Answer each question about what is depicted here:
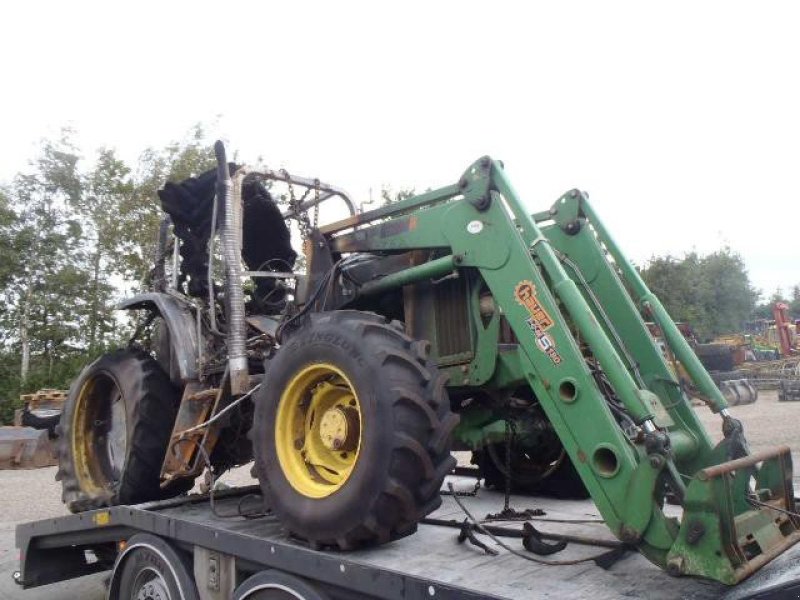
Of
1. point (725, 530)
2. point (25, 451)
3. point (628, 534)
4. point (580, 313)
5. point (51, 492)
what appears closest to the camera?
point (725, 530)

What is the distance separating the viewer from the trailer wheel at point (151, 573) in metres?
4.23

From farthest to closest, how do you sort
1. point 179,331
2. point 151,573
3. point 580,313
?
point 179,331 < point 151,573 < point 580,313

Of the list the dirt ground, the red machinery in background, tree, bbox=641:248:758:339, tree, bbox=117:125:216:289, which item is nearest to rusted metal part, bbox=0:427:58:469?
the dirt ground

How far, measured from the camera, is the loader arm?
2789 millimetres

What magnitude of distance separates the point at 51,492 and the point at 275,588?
9.80 m

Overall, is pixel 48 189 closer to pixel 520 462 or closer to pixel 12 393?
pixel 12 393

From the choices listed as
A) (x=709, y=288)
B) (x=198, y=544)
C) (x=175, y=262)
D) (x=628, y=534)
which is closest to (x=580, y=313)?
(x=628, y=534)

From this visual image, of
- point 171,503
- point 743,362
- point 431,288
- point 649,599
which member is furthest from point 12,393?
point 743,362

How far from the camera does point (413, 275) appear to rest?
4133 mm

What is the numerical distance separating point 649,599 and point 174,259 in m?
4.46

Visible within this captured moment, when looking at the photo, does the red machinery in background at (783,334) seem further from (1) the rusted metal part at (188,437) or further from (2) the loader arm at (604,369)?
(1) the rusted metal part at (188,437)

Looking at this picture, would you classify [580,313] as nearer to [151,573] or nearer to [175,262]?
[151,573]

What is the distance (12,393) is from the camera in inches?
883

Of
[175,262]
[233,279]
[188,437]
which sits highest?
[175,262]
